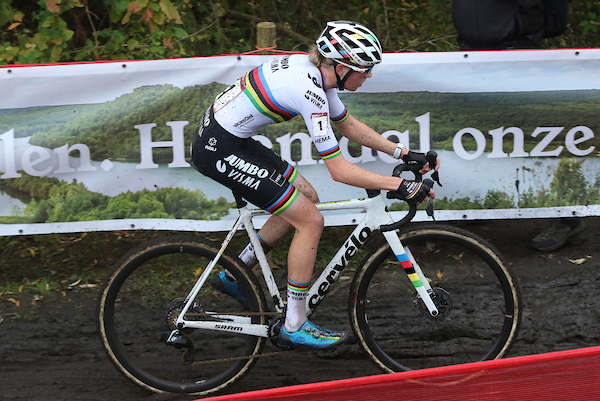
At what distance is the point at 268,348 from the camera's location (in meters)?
4.34

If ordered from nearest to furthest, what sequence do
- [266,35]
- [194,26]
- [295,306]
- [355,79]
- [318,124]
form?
[318,124], [355,79], [295,306], [266,35], [194,26]

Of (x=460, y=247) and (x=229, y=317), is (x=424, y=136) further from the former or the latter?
(x=229, y=317)

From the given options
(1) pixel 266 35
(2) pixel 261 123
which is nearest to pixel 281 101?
(2) pixel 261 123

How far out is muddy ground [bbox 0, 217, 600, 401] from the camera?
404cm

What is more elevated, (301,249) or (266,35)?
(266,35)

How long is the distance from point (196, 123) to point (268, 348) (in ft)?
6.00

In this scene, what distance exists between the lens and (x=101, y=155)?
16.6ft

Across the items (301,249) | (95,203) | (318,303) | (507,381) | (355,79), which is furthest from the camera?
(95,203)

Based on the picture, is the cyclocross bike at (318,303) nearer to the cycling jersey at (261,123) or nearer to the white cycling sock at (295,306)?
the white cycling sock at (295,306)

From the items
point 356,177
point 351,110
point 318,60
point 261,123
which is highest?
point 318,60

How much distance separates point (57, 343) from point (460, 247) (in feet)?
9.16

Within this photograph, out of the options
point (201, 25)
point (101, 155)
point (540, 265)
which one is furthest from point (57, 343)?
point (201, 25)

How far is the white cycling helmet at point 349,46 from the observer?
3.34 m

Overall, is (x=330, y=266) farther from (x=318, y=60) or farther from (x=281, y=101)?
(x=318, y=60)
